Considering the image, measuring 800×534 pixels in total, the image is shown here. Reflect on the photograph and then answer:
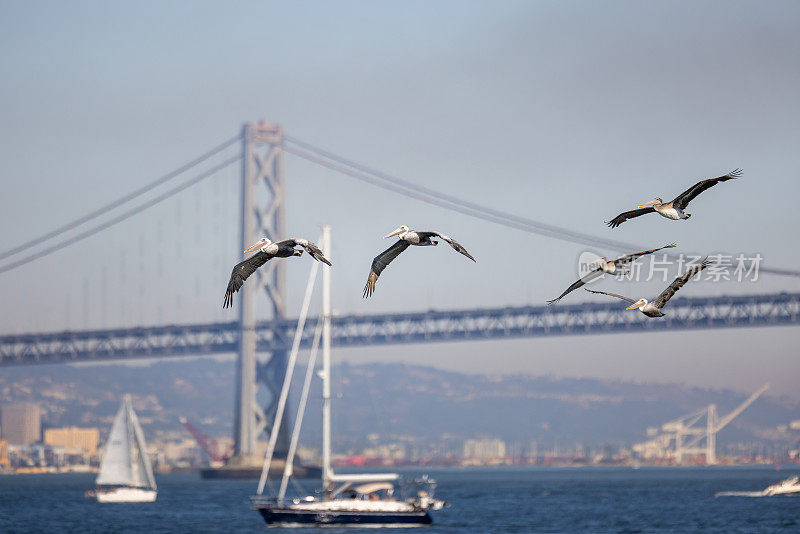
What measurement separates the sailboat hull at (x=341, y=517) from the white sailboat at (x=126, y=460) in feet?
110

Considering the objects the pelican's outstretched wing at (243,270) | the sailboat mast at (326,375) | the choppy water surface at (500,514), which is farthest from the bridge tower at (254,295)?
the pelican's outstretched wing at (243,270)

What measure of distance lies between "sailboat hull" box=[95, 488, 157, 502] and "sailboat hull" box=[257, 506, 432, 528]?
35.4 metres

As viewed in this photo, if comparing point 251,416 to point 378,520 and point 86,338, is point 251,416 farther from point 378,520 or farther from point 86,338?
point 378,520

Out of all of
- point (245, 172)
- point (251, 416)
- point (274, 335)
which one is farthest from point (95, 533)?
point (245, 172)

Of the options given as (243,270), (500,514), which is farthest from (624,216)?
(500,514)

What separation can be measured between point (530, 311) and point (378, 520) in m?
59.4

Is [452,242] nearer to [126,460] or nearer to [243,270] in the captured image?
[243,270]

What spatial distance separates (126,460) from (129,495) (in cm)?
402

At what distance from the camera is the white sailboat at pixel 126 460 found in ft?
303

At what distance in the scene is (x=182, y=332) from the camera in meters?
122

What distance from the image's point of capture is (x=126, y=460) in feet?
306

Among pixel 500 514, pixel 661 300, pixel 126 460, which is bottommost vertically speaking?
pixel 500 514

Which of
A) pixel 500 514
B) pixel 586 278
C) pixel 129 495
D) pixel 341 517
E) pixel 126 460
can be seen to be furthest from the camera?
pixel 129 495

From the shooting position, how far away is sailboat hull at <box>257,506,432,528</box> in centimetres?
5653
